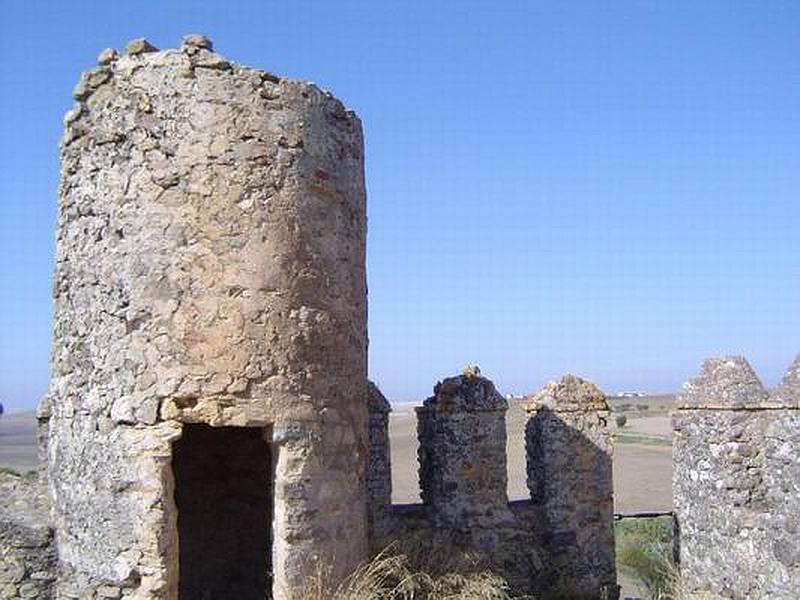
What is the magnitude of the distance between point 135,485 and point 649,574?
949 centimetres

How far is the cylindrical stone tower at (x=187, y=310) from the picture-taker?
6.42m

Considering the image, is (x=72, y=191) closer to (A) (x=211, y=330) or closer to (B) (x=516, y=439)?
(A) (x=211, y=330)

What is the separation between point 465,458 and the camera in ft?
34.3

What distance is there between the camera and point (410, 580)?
7.35 m

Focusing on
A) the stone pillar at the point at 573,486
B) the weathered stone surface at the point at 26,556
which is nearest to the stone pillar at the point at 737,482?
the stone pillar at the point at 573,486

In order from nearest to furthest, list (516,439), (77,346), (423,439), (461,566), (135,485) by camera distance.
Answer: (135,485), (77,346), (461,566), (423,439), (516,439)

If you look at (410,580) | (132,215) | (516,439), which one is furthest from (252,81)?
(516,439)

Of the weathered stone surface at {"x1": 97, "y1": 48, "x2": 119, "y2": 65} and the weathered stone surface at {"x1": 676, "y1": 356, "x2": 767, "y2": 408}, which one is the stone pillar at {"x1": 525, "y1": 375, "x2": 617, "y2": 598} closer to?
the weathered stone surface at {"x1": 676, "y1": 356, "x2": 767, "y2": 408}

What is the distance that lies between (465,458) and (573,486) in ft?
5.09

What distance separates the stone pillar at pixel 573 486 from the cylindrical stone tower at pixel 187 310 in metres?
4.43

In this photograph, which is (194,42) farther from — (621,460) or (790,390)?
(621,460)

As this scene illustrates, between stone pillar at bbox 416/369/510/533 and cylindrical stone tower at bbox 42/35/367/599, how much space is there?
337 cm

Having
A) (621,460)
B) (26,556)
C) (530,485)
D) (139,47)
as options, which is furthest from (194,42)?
(621,460)

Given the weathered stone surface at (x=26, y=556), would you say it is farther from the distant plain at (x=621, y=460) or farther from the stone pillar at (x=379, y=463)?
the distant plain at (x=621, y=460)
